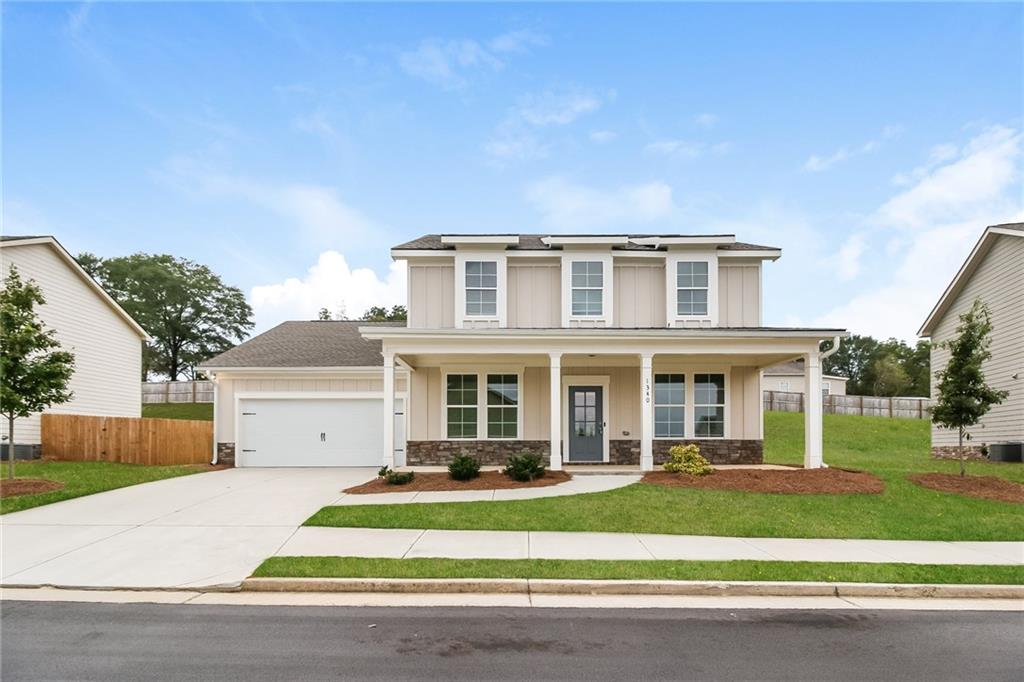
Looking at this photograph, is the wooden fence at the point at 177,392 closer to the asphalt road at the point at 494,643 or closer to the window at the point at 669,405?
the window at the point at 669,405

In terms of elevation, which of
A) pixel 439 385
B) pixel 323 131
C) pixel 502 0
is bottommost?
pixel 439 385

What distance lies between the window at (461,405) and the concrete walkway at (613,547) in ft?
24.8

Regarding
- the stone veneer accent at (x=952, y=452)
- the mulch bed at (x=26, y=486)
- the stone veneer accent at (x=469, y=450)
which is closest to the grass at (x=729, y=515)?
the stone veneer accent at (x=469, y=450)

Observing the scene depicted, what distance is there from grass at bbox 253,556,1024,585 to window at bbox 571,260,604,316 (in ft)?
31.7

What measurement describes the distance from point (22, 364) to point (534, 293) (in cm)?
1196

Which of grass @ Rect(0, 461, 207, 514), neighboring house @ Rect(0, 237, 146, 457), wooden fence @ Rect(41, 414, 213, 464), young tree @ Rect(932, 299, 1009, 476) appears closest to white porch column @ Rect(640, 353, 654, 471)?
young tree @ Rect(932, 299, 1009, 476)

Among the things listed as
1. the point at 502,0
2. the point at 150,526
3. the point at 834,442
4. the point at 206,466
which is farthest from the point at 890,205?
the point at 206,466

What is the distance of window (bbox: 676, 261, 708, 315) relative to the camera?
621 inches

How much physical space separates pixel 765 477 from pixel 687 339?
142 inches

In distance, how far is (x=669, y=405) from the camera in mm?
16125

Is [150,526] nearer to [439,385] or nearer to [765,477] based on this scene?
[439,385]

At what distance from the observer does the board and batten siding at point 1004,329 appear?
1609 cm

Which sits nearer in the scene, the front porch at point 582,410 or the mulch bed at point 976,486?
the mulch bed at point 976,486

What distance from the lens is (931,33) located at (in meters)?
13.3
